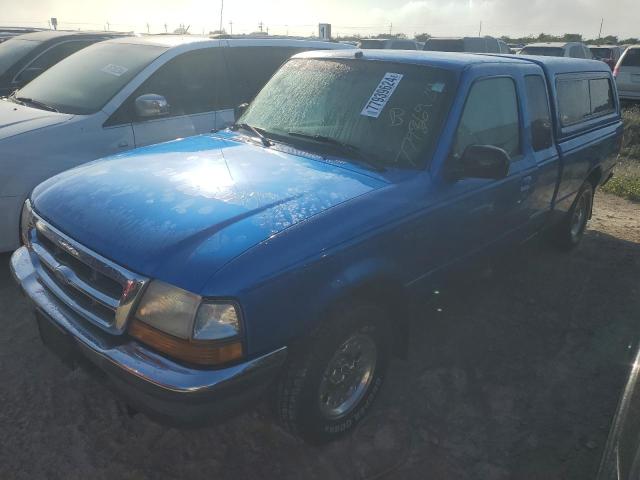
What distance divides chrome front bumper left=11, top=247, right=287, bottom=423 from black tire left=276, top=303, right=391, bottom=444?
0.17m

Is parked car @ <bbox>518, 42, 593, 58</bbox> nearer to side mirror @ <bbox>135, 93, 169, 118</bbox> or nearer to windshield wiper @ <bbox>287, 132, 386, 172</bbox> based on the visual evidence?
side mirror @ <bbox>135, 93, 169, 118</bbox>

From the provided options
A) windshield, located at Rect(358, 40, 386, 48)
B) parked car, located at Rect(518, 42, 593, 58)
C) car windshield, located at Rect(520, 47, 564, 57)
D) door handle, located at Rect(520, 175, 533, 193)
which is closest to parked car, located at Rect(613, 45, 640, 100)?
parked car, located at Rect(518, 42, 593, 58)

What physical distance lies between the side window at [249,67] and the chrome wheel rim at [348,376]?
3421mm

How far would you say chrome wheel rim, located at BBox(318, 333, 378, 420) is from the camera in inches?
102

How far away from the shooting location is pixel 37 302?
248 centimetres

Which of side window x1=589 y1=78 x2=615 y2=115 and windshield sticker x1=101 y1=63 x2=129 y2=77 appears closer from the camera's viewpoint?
windshield sticker x1=101 y1=63 x2=129 y2=77

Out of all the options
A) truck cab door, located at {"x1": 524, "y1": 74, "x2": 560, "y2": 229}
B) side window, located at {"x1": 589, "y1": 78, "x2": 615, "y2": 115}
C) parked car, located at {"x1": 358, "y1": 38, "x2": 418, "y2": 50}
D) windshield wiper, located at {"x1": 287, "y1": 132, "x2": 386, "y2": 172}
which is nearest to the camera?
windshield wiper, located at {"x1": 287, "y1": 132, "x2": 386, "y2": 172}

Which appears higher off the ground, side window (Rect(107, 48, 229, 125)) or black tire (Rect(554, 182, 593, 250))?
side window (Rect(107, 48, 229, 125))

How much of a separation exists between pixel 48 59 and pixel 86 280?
638 cm

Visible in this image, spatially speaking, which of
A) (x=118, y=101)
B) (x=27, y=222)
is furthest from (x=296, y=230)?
(x=118, y=101)

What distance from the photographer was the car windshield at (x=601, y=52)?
1917 cm

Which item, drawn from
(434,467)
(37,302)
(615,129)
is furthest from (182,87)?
(615,129)

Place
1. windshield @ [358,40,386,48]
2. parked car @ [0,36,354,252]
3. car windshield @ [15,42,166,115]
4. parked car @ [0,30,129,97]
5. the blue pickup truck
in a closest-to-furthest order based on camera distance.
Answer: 1. the blue pickup truck
2. parked car @ [0,36,354,252]
3. car windshield @ [15,42,166,115]
4. parked car @ [0,30,129,97]
5. windshield @ [358,40,386,48]

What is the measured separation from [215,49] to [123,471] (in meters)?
4.03
